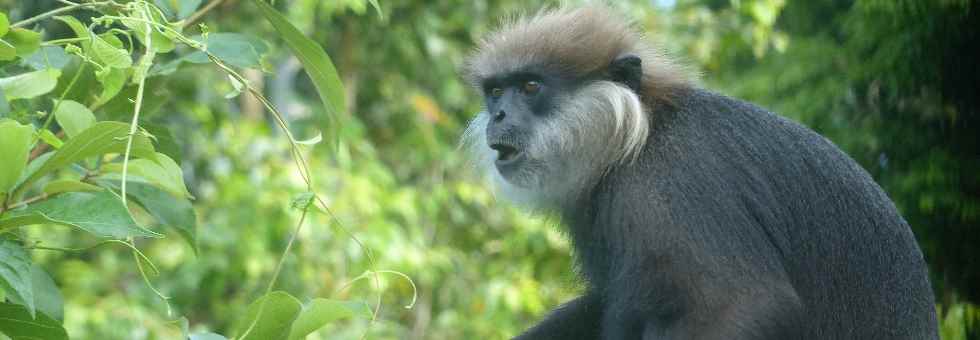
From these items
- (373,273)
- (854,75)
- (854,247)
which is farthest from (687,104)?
(854,75)

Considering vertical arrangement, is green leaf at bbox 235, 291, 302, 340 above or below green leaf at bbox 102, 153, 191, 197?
below

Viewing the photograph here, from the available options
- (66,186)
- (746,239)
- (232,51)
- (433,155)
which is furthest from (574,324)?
(433,155)

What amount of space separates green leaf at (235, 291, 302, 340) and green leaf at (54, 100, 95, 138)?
0.42 metres

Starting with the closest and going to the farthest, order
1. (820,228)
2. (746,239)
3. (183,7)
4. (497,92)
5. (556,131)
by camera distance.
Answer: (183,7)
(746,239)
(820,228)
(556,131)
(497,92)

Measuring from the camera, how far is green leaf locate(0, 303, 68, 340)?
201 cm

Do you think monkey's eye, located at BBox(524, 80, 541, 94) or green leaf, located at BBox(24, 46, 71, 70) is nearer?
green leaf, located at BBox(24, 46, 71, 70)

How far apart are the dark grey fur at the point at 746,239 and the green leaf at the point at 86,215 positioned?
5.22ft

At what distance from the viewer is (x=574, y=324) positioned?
396cm

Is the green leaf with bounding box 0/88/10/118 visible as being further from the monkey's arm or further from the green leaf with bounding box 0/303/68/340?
the monkey's arm

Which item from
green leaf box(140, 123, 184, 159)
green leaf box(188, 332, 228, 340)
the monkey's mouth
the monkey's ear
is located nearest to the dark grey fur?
the monkey's ear

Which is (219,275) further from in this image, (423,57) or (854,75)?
(854,75)

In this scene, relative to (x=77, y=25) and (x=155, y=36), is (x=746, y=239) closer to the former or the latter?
(x=155, y=36)

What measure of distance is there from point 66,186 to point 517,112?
1.78m

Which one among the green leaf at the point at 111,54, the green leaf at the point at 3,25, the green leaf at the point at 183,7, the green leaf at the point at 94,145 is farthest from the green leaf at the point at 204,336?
the green leaf at the point at 183,7
